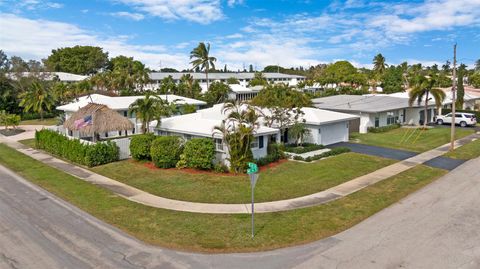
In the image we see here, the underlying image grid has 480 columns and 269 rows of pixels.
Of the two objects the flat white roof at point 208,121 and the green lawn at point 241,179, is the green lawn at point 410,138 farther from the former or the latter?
the green lawn at point 241,179

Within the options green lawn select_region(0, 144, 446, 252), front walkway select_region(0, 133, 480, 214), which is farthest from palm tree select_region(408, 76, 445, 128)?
green lawn select_region(0, 144, 446, 252)

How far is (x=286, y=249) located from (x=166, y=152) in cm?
1264

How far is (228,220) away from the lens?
1454 cm

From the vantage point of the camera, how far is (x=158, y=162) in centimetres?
2303

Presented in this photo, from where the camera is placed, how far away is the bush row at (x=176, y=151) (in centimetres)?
2194

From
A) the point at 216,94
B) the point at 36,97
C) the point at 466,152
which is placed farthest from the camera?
the point at 216,94

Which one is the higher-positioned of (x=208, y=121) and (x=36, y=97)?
(x=36, y=97)

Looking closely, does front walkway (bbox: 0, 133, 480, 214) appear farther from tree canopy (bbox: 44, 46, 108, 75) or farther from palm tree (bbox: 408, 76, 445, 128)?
tree canopy (bbox: 44, 46, 108, 75)

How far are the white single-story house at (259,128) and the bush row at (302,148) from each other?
3.23 ft

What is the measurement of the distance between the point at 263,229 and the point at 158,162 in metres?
11.4

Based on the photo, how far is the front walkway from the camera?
16.0 metres

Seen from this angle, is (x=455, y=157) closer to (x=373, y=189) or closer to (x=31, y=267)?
(x=373, y=189)

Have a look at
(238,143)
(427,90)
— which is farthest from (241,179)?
(427,90)

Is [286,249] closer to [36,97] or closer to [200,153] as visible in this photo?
[200,153]
